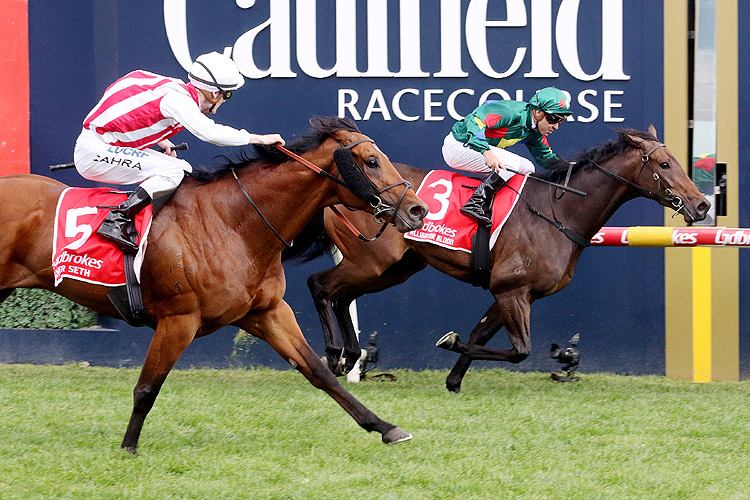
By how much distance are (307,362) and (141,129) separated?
4.79 feet

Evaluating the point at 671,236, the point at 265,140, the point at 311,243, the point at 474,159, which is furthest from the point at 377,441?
the point at 671,236

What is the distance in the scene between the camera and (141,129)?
5.14m


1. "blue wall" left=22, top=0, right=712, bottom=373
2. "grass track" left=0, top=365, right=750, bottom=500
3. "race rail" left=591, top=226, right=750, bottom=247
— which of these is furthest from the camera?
"blue wall" left=22, top=0, right=712, bottom=373

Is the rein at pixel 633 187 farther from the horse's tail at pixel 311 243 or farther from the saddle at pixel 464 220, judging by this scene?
the horse's tail at pixel 311 243

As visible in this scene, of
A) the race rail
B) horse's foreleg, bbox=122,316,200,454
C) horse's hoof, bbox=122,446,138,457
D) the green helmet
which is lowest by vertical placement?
horse's hoof, bbox=122,446,138,457

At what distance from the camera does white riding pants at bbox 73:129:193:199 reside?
5020 mm

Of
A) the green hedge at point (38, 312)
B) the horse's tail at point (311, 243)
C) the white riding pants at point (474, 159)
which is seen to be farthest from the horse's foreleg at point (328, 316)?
the green hedge at point (38, 312)

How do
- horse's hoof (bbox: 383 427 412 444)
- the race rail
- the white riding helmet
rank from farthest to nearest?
the race rail < the white riding helmet < horse's hoof (bbox: 383 427 412 444)

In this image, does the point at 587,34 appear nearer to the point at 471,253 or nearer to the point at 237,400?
the point at 471,253

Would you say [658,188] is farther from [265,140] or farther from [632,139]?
[265,140]

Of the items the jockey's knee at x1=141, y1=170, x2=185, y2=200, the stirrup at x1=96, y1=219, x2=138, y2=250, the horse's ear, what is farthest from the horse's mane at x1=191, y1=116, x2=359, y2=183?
the horse's ear

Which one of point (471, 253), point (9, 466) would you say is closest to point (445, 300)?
point (471, 253)

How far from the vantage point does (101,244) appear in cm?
490

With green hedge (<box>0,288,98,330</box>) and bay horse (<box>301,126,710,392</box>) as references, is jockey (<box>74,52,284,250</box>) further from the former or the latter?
green hedge (<box>0,288,98,330</box>)
